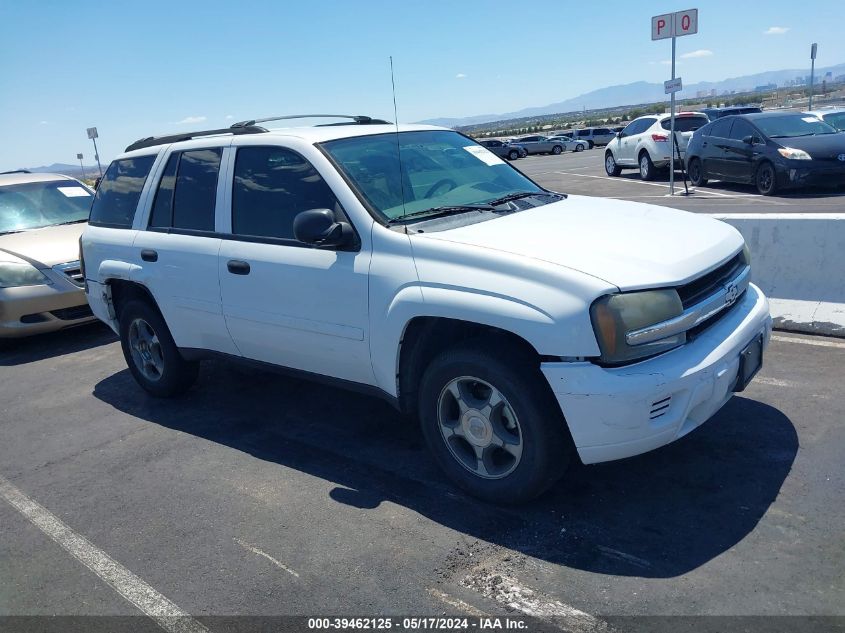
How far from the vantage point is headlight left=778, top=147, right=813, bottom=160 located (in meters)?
13.1

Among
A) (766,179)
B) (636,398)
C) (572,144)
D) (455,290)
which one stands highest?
(455,290)

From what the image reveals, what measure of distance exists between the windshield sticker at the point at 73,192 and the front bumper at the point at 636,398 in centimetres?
845

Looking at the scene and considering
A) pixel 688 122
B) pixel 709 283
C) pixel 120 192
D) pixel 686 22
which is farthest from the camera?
pixel 688 122

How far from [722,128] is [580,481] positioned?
43.9 feet

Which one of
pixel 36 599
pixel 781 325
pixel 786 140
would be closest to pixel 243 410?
pixel 36 599

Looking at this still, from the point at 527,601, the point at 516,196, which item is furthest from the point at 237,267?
the point at 527,601

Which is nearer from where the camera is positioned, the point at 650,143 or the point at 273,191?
the point at 273,191

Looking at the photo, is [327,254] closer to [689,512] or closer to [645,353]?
[645,353]

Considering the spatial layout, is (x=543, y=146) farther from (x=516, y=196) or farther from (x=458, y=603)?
(x=458, y=603)

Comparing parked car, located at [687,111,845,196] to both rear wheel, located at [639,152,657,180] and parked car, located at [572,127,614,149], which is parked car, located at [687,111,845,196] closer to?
rear wheel, located at [639,152,657,180]

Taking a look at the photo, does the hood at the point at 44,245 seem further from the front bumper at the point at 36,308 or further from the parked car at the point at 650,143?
the parked car at the point at 650,143

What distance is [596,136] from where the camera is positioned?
158 ft

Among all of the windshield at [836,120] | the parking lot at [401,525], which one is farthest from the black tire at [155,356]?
the windshield at [836,120]

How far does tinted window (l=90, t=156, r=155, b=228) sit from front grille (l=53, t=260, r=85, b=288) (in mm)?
2135
